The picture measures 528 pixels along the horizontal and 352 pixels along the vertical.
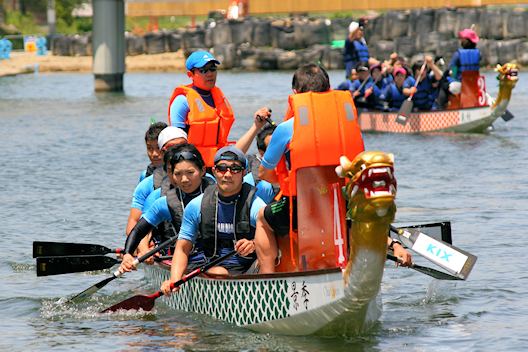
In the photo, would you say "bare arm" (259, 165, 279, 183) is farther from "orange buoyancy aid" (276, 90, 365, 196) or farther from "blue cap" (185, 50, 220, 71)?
"blue cap" (185, 50, 220, 71)

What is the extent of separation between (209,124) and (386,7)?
51.0 m

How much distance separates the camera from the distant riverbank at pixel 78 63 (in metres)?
56.6

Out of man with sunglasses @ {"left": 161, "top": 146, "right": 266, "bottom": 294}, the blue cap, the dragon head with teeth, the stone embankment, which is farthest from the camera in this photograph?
the stone embankment

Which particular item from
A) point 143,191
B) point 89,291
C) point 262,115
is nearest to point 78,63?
point 143,191

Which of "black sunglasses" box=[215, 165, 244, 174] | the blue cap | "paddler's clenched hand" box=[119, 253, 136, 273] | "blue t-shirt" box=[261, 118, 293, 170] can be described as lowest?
"paddler's clenched hand" box=[119, 253, 136, 273]

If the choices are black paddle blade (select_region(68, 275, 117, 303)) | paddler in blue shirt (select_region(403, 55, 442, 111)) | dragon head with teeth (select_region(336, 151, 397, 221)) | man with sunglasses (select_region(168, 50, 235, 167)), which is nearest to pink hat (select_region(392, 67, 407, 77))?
paddler in blue shirt (select_region(403, 55, 442, 111))

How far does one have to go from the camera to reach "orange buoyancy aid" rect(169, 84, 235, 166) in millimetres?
13023

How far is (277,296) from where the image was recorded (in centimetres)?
960

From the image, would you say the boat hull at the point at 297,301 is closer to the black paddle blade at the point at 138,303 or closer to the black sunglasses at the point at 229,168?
the black paddle blade at the point at 138,303

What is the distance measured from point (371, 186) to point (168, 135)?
12.6 feet

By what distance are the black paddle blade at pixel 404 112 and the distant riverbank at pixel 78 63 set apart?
30.3 metres

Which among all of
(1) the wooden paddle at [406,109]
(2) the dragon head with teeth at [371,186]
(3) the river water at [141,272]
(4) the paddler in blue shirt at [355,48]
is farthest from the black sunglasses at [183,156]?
(4) the paddler in blue shirt at [355,48]

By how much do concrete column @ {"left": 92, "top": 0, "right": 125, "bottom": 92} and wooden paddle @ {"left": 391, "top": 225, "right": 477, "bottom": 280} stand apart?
3121 centimetres

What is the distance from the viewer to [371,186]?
847cm
